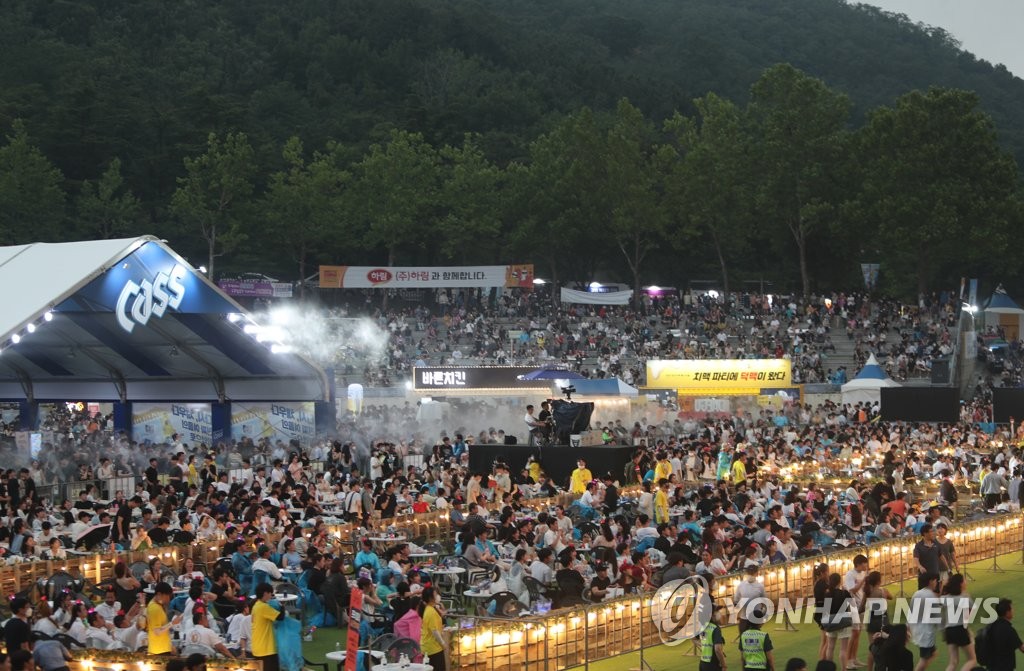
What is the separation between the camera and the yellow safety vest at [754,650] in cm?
1145

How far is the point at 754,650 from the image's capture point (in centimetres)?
1145

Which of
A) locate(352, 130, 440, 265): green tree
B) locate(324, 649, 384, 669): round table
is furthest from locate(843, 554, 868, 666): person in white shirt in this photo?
locate(352, 130, 440, 265): green tree

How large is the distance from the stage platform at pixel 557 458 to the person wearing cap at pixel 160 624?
49.9ft

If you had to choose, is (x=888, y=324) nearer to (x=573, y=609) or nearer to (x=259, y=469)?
(x=259, y=469)

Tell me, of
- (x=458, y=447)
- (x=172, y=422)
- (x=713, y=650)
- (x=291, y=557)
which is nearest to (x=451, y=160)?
(x=172, y=422)

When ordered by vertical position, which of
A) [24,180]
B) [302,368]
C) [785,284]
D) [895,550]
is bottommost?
[895,550]

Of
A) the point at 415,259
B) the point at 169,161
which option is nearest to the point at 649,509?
the point at 415,259

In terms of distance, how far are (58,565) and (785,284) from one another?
212 feet

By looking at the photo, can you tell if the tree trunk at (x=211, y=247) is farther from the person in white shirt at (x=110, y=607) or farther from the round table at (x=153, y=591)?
the person in white shirt at (x=110, y=607)

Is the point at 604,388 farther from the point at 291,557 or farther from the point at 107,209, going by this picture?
the point at 107,209

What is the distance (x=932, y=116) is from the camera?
213 ft

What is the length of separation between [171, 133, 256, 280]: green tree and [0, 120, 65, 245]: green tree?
21.0 feet

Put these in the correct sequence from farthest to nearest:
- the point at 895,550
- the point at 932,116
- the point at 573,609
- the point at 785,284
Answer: the point at 785,284
the point at 932,116
the point at 895,550
the point at 573,609

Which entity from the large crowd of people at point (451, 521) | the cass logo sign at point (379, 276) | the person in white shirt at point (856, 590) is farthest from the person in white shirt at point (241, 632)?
the cass logo sign at point (379, 276)
